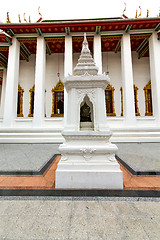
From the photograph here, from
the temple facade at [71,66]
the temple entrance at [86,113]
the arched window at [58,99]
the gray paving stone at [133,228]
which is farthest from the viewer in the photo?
the arched window at [58,99]

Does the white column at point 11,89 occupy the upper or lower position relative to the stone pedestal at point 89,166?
upper

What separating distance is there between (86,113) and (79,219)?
1.95 metres

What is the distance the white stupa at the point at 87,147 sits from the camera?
1.86 meters

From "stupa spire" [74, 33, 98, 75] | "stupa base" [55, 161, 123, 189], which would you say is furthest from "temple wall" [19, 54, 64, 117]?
"stupa base" [55, 161, 123, 189]

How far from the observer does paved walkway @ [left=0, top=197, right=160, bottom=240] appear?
107cm

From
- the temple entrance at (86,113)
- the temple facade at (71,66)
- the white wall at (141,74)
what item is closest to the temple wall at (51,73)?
the temple facade at (71,66)

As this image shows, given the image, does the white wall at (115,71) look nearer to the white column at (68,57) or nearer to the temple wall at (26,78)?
the white column at (68,57)

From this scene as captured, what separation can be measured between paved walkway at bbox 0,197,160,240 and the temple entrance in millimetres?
1369

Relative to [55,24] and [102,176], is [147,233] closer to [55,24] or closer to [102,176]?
[102,176]

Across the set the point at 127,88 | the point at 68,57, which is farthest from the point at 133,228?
the point at 68,57

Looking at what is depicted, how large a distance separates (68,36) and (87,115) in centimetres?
700

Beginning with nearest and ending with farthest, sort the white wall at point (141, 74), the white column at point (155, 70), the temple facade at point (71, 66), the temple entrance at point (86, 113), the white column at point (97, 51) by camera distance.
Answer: the temple entrance at point (86, 113) < the temple facade at point (71, 66) < the white column at point (155, 70) < the white column at point (97, 51) < the white wall at point (141, 74)

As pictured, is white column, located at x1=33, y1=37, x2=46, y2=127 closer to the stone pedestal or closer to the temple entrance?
the temple entrance

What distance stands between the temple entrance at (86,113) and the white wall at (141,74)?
7406 millimetres
